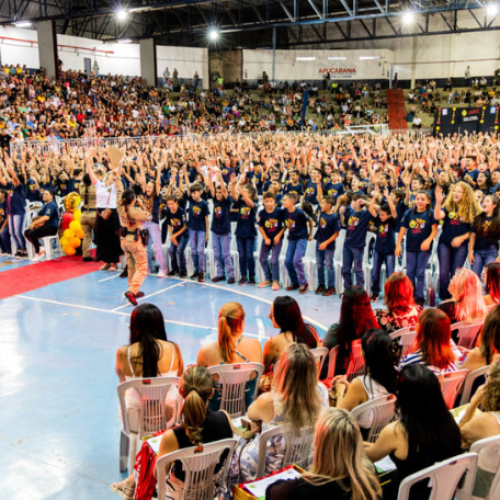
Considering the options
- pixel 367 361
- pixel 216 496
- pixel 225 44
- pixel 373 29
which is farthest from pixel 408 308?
pixel 225 44

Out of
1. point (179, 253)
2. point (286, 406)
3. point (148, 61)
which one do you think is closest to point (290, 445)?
point (286, 406)

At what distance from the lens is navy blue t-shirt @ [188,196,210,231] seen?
341 inches

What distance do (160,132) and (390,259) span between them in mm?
20228

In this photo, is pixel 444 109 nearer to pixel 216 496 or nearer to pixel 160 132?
pixel 160 132

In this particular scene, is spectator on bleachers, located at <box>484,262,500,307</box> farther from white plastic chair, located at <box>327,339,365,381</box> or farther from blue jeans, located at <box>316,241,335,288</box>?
blue jeans, located at <box>316,241,335,288</box>

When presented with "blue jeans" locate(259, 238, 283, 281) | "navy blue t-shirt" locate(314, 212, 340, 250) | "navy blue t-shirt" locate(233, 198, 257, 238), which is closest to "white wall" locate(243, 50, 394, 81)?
"navy blue t-shirt" locate(233, 198, 257, 238)

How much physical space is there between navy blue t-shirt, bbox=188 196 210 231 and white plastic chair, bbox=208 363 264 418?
502cm

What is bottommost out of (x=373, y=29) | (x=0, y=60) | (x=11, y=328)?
(x=11, y=328)

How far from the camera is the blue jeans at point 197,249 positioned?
8.90 meters

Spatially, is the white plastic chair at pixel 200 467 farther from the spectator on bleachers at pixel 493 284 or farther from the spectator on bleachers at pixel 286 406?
the spectator on bleachers at pixel 493 284

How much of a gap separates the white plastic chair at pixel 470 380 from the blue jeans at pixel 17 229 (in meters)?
9.13

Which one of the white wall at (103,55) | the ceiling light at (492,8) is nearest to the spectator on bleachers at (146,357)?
the ceiling light at (492,8)

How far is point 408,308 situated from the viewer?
4703 mm

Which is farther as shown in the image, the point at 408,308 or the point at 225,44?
the point at 225,44
